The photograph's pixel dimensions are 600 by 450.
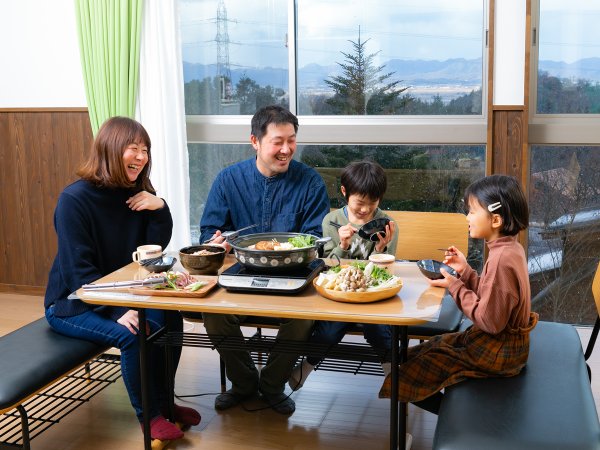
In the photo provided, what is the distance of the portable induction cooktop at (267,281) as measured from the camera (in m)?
2.18

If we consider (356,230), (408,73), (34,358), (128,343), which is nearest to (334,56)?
(408,73)

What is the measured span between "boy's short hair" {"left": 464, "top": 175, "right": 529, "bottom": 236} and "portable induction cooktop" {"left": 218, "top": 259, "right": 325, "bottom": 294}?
596mm

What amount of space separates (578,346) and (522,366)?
0.35 metres

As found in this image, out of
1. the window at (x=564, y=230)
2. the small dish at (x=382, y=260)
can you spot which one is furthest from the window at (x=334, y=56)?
the small dish at (x=382, y=260)

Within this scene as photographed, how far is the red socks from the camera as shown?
2.59 metres

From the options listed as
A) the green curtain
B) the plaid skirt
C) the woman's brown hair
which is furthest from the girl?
the green curtain

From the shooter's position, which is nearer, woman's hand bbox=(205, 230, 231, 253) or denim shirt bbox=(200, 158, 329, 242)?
woman's hand bbox=(205, 230, 231, 253)

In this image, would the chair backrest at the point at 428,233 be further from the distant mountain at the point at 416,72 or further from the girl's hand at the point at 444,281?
the distant mountain at the point at 416,72

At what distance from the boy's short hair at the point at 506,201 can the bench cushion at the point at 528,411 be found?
0.45 metres

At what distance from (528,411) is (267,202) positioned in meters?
1.41

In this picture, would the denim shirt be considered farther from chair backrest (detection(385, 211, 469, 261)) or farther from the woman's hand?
chair backrest (detection(385, 211, 469, 261))

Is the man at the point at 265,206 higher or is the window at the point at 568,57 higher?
the window at the point at 568,57

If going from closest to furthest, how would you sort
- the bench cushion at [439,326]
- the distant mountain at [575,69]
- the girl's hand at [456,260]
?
the girl's hand at [456,260] → the bench cushion at [439,326] → the distant mountain at [575,69]

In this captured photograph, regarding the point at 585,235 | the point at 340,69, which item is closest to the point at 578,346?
the point at 585,235
